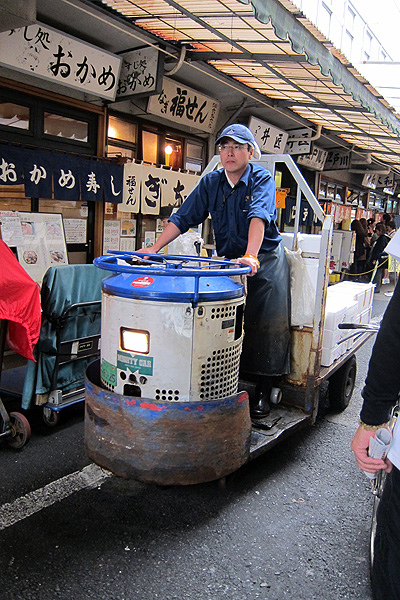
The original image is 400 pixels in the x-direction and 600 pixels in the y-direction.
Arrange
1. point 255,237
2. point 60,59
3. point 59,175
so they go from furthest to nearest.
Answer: point 59,175, point 60,59, point 255,237

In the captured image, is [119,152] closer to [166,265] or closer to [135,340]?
[166,265]

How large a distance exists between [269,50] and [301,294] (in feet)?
15.8

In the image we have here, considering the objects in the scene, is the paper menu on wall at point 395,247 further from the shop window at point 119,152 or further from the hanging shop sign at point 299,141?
the hanging shop sign at point 299,141

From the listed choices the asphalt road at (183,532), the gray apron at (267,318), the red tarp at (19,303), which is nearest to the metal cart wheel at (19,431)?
the asphalt road at (183,532)

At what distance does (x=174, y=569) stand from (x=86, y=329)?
2776 millimetres

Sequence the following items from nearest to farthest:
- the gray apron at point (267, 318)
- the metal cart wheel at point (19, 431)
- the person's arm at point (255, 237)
Result: the person's arm at point (255, 237) < the gray apron at point (267, 318) < the metal cart wheel at point (19, 431)

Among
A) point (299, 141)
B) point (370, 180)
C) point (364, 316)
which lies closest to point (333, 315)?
point (364, 316)

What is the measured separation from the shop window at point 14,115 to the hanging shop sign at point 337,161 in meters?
12.5

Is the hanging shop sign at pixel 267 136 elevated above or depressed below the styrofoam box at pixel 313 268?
above

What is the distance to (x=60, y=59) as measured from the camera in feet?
22.8

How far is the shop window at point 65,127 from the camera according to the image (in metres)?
7.86

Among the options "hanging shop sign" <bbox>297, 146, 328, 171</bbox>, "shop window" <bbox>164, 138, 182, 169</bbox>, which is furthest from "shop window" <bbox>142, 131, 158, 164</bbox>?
"hanging shop sign" <bbox>297, 146, 328, 171</bbox>

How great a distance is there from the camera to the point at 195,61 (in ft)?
27.8

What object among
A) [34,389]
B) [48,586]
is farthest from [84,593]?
[34,389]
